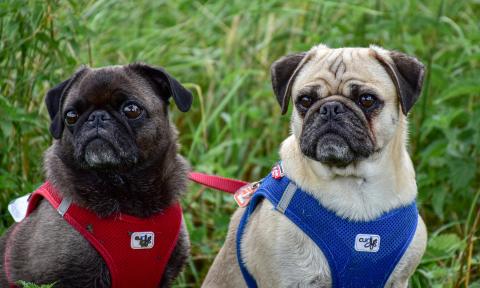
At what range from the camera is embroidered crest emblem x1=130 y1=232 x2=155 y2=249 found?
15.5 feet

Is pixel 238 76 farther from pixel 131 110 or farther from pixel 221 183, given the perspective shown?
pixel 131 110

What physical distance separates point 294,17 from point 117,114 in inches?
158

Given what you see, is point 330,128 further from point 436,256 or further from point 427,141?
point 427,141

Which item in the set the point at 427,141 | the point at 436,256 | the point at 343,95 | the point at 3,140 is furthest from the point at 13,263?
the point at 427,141

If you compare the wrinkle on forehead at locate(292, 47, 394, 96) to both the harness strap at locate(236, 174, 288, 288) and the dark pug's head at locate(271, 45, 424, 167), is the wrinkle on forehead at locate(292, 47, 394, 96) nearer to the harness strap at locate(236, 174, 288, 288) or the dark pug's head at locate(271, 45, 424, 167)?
the dark pug's head at locate(271, 45, 424, 167)

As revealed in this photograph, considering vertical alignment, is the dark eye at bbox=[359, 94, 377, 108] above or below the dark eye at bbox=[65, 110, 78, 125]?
above

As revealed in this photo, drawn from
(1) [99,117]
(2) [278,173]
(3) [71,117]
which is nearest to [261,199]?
(2) [278,173]

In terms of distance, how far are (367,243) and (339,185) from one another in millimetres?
347

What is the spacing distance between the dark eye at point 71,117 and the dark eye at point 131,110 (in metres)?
0.27

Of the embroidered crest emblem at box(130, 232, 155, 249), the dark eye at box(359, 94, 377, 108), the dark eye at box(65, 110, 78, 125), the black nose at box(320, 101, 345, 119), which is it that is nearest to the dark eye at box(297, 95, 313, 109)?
the black nose at box(320, 101, 345, 119)

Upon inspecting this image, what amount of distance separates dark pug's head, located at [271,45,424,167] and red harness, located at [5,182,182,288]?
98 cm

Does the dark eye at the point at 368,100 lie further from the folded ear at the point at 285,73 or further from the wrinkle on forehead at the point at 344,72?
the folded ear at the point at 285,73

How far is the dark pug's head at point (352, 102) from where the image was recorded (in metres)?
4.34

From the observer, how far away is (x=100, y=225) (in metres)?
4.70
